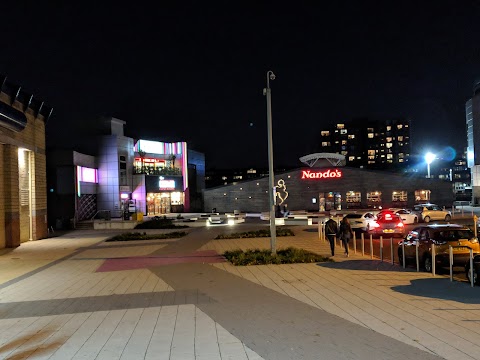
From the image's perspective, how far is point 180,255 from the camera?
18141 mm

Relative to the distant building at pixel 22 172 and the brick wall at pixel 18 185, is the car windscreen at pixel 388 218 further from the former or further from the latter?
the brick wall at pixel 18 185

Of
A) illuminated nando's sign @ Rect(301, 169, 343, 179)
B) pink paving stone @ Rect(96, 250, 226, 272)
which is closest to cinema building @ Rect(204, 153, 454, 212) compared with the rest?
illuminated nando's sign @ Rect(301, 169, 343, 179)

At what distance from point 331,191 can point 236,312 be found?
43.0m

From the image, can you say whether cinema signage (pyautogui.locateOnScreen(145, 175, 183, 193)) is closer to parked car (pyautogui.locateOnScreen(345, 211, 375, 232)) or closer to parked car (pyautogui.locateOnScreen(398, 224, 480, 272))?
parked car (pyautogui.locateOnScreen(345, 211, 375, 232))

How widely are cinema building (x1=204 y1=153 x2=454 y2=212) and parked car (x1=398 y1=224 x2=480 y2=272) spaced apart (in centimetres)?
3502

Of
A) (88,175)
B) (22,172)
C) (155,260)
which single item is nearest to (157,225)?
(22,172)

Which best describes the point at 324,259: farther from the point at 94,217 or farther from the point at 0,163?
the point at 94,217

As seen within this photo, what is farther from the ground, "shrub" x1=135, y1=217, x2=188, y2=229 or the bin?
the bin

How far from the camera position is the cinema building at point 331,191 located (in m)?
49.6

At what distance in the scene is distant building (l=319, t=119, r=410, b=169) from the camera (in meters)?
156

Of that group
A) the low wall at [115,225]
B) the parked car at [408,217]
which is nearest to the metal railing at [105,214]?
the low wall at [115,225]

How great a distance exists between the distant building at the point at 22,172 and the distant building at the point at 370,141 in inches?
5349

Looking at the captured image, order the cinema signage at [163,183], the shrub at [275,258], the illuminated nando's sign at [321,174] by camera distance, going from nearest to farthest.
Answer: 1. the shrub at [275,258]
2. the cinema signage at [163,183]
3. the illuminated nando's sign at [321,174]

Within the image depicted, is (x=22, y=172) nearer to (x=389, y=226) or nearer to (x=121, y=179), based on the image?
(x=121, y=179)
